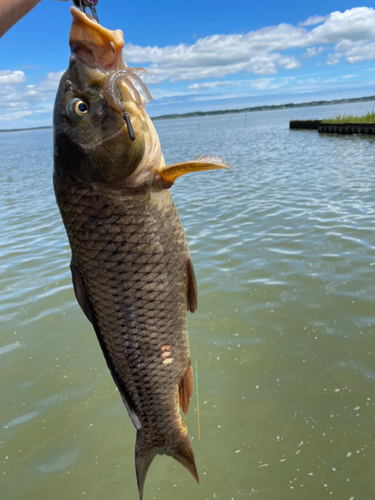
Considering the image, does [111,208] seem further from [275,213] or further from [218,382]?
[275,213]

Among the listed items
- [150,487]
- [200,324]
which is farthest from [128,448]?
[200,324]

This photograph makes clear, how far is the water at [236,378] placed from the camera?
3.26 metres

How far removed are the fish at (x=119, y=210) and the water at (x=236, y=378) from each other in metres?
1.68

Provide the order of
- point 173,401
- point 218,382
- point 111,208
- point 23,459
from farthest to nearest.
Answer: point 218,382 → point 23,459 → point 173,401 → point 111,208

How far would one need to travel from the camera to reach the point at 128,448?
11.8 feet

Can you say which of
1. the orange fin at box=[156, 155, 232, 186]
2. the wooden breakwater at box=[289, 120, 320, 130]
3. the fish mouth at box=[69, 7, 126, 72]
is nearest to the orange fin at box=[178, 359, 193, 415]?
the orange fin at box=[156, 155, 232, 186]

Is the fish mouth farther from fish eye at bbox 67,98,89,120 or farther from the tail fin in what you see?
the tail fin

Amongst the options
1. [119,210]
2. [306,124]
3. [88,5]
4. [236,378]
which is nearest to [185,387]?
[119,210]

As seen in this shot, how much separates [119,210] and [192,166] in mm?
445

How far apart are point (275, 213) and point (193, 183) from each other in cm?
690

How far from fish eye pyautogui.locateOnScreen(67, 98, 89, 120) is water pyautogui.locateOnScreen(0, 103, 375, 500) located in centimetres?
311

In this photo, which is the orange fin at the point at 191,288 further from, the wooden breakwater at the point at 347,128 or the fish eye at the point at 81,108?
the wooden breakwater at the point at 347,128

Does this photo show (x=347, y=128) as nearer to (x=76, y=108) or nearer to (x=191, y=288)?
(x=191, y=288)

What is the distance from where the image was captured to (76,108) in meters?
1.88
